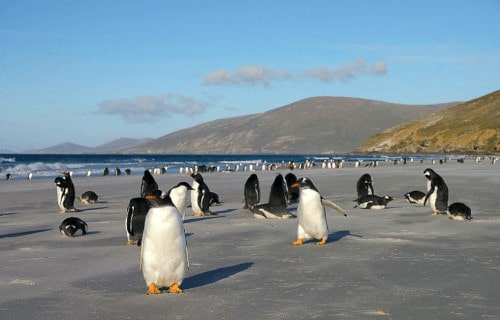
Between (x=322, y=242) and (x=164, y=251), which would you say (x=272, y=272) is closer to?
(x=164, y=251)

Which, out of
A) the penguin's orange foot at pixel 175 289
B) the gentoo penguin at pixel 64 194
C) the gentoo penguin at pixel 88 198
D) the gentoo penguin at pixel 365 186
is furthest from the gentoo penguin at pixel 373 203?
the penguin's orange foot at pixel 175 289

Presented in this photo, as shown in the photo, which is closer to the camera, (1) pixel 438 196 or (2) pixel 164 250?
(2) pixel 164 250

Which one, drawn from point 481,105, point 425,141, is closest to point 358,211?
point 425,141

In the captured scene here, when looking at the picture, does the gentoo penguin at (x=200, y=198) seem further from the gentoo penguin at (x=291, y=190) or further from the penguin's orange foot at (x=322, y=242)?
the penguin's orange foot at (x=322, y=242)

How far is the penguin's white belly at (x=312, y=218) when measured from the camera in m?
10.4

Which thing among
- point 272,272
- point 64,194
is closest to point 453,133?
point 64,194

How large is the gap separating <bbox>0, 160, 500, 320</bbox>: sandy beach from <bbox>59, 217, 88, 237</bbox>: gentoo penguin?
0.19 m

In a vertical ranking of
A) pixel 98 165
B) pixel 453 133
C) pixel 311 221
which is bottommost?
pixel 311 221

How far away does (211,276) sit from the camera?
7812 millimetres

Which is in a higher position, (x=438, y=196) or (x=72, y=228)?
(x=438, y=196)

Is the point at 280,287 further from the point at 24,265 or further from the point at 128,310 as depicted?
the point at 24,265

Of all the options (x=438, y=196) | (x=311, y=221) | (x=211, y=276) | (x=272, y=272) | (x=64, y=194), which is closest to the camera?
(x=211, y=276)

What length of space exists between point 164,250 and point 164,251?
0.01 m

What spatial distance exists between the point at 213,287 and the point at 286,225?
6.26m
